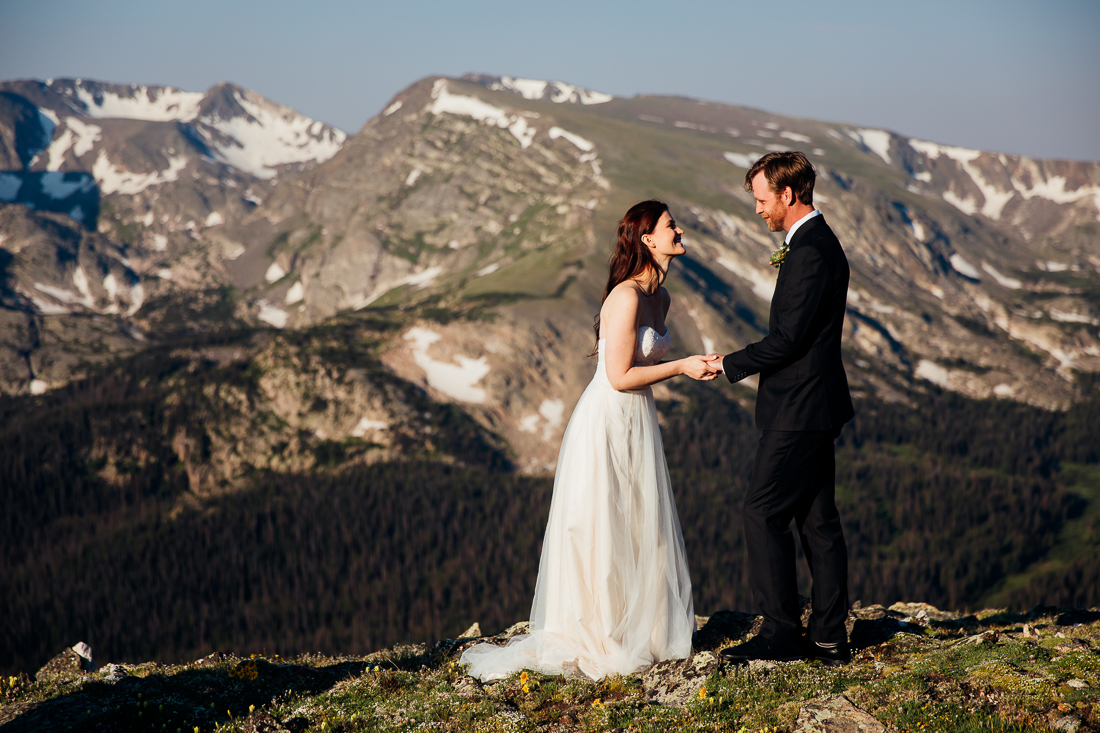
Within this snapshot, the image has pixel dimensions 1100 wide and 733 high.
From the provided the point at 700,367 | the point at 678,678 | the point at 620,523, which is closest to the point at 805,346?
the point at 700,367

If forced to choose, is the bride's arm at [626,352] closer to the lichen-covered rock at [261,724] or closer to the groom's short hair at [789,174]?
the groom's short hair at [789,174]

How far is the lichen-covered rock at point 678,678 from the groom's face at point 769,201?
624 centimetres

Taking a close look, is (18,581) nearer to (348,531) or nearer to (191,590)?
(191,590)

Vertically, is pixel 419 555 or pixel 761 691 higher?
pixel 761 691

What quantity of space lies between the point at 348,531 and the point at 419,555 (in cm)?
2028

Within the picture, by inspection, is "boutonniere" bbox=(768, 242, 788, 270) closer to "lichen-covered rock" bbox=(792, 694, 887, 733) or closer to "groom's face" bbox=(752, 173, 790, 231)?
"groom's face" bbox=(752, 173, 790, 231)

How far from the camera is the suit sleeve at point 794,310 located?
33.4 feet

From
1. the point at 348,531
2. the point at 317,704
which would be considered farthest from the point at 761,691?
the point at 348,531

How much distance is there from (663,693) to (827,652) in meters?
2.49

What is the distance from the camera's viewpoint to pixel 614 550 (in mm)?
12234

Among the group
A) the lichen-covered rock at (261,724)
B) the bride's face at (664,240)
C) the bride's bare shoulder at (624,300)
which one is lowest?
the lichen-covered rock at (261,724)

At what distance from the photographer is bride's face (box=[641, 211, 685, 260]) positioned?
38.8ft

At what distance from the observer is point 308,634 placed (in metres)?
156

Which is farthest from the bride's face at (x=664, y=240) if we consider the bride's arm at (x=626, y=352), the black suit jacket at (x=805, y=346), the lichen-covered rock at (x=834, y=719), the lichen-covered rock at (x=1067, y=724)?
the lichen-covered rock at (x=1067, y=724)
